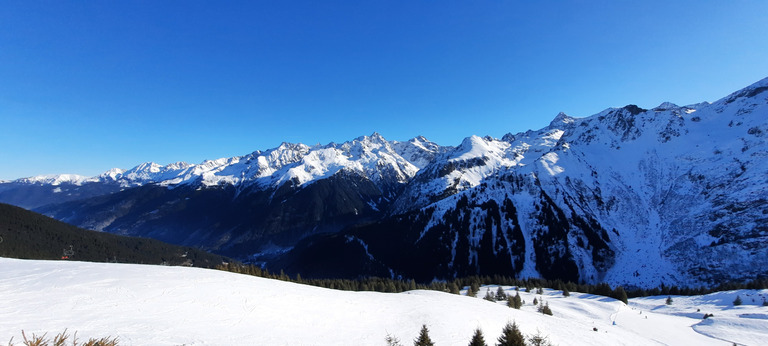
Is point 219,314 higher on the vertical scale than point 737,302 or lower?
higher

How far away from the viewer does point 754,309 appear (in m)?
50.5

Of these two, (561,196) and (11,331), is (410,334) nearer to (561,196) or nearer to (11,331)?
(11,331)

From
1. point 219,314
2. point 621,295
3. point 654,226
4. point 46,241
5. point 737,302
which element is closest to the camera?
point 219,314

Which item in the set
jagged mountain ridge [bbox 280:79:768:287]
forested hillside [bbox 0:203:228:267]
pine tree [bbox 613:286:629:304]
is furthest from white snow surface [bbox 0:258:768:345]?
forested hillside [bbox 0:203:228:267]

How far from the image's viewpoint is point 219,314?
21.1m

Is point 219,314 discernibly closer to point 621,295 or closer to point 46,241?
point 621,295

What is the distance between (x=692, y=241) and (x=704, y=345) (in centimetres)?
14406

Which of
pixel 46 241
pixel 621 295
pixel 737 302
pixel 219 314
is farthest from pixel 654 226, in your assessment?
pixel 46 241

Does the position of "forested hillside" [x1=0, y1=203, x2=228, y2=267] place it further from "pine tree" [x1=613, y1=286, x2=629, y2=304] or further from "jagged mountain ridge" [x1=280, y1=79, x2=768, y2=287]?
"pine tree" [x1=613, y1=286, x2=629, y2=304]

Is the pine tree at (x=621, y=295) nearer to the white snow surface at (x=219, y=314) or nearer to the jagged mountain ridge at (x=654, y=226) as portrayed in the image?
the white snow surface at (x=219, y=314)

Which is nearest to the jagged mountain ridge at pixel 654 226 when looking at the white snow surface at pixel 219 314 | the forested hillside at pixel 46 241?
the white snow surface at pixel 219 314

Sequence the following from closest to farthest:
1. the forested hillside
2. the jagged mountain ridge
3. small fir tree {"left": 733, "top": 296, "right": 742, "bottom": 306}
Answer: small fir tree {"left": 733, "top": 296, "right": 742, "bottom": 306}, the jagged mountain ridge, the forested hillside

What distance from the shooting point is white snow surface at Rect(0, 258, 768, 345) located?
17141 mm

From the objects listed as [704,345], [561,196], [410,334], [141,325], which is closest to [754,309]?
[704,345]
